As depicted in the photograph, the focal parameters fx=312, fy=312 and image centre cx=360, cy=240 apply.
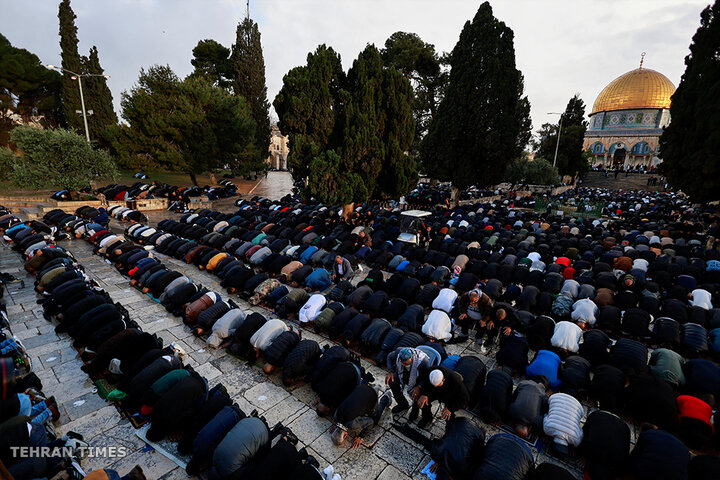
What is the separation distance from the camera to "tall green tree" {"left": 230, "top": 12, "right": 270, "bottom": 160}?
36938 mm

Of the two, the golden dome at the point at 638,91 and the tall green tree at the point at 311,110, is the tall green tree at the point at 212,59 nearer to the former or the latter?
the tall green tree at the point at 311,110

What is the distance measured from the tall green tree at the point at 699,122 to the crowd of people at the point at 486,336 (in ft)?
10.8

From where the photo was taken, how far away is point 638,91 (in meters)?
60.6

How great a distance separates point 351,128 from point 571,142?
129 ft

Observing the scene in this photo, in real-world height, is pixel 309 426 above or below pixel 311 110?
below

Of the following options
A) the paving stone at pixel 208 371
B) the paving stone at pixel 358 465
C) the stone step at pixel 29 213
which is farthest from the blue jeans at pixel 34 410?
the stone step at pixel 29 213

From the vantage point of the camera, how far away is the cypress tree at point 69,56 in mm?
31703

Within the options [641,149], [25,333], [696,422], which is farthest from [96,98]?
[641,149]

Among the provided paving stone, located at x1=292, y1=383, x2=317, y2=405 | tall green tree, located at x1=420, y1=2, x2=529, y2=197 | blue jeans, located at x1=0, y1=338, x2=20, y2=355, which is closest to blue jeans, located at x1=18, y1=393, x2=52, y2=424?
blue jeans, located at x1=0, y1=338, x2=20, y2=355

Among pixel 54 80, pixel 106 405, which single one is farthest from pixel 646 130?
pixel 54 80

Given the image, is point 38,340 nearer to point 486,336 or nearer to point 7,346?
point 7,346

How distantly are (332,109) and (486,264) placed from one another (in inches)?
497

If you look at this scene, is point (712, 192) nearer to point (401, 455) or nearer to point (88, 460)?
point (401, 455)

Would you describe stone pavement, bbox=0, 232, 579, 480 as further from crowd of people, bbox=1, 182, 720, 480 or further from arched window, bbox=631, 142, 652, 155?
arched window, bbox=631, 142, 652, 155
